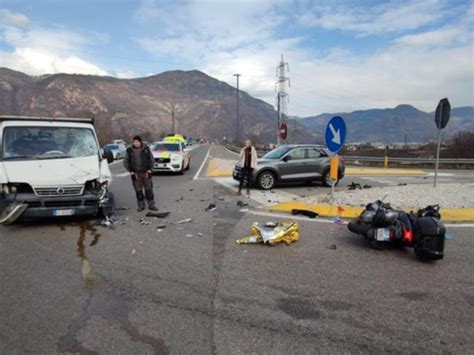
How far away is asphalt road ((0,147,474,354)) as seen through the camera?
293cm

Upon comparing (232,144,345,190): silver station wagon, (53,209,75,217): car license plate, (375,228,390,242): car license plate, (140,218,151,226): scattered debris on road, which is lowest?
(140,218,151,226): scattered debris on road

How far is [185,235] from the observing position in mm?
6090

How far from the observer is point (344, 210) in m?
7.93

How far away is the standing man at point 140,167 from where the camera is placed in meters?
8.22

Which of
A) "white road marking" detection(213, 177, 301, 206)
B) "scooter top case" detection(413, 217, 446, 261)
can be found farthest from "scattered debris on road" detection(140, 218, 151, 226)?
"scooter top case" detection(413, 217, 446, 261)

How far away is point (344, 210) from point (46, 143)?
22.1 ft

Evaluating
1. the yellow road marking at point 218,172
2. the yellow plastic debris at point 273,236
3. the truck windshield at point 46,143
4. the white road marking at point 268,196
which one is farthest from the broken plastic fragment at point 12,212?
the yellow road marking at point 218,172

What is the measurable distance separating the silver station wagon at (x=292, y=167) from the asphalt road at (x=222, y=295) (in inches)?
229

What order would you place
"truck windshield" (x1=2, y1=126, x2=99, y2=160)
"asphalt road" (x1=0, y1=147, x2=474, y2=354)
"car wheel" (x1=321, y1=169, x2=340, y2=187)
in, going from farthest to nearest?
"car wheel" (x1=321, y1=169, x2=340, y2=187) < "truck windshield" (x1=2, y1=126, x2=99, y2=160) < "asphalt road" (x1=0, y1=147, x2=474, y2=354)

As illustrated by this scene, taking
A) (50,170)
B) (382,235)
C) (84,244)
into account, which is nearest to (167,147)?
(50,170)

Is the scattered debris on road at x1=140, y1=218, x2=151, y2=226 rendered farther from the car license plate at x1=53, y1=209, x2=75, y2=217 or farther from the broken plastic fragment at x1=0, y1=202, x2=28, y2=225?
the broken plastic fragment at x1=0, y1=202, x2=28, y2=225

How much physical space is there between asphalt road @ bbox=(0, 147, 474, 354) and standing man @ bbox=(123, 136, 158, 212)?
214cm

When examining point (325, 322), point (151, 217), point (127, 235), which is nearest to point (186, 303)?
point (325, 322)

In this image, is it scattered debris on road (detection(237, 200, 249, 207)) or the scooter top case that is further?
scattered debris on road (detection(237, 200, 249, 207))
